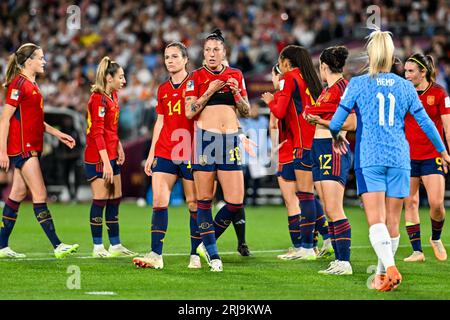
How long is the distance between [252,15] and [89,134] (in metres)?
16.2

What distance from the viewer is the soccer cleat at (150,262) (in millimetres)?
10086

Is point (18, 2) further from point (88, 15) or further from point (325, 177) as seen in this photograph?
point (325, 177)

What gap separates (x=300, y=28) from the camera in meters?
25.6

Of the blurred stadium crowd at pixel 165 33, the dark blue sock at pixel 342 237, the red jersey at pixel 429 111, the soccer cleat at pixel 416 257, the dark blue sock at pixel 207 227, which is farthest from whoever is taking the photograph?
the blurred stadium crowd at pixel 165 33

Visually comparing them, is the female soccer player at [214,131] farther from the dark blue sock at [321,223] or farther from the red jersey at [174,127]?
the dark blue sock at [321,223]

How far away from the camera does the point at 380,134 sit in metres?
8.51

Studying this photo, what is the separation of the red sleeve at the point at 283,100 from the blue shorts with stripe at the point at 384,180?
212cm

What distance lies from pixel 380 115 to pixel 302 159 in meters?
2.72

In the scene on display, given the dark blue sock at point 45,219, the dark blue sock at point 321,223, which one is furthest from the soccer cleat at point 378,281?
the dark blue sock at point 45,219

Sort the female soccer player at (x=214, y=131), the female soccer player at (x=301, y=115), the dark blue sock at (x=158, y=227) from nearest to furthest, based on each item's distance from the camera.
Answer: the female soccer player at (x=214, y=131)
the dark blue sock at (x=158, y=227)
the female soccer player at (x=301, y=115)

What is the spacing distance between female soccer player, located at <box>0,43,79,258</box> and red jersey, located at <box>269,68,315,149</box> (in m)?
3.00
